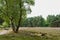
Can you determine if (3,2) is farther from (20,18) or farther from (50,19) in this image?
(50,19)

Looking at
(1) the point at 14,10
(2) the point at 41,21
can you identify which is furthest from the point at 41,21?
(1) the point at 14,10

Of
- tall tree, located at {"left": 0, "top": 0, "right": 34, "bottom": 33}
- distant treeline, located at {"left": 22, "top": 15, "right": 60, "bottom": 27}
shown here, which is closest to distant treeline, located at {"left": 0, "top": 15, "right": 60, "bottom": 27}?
distant treeline, located at {"left": 22, "top": 15, "right": 60, "bottom": 27}

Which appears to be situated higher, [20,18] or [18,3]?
[18,3]

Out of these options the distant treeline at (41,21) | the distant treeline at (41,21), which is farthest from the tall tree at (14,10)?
the distant treeline at (41,21)

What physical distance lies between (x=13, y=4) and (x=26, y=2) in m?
1.27

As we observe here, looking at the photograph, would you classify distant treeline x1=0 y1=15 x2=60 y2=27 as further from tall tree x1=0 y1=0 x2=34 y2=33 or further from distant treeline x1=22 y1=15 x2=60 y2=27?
tall tree x1=0 y1=0 x2=34 y2=33

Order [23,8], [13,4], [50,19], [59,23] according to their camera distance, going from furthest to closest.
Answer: [50,19] < [59,23] < [23,8] < [13,4]

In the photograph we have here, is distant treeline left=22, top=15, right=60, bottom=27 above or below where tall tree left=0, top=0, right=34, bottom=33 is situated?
below

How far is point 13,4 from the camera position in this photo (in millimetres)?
10586

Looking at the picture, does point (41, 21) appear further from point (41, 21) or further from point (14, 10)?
point (14, 10)

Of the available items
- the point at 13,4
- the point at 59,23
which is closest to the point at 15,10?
the point at 13,4

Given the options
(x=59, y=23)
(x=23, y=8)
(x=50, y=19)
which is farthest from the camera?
(x=50, y=19)

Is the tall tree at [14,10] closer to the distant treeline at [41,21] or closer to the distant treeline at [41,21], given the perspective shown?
the distant treeline at [41,21]

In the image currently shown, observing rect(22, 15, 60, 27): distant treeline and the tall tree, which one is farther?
rect(22, 15, 60, 27): distant treeline
